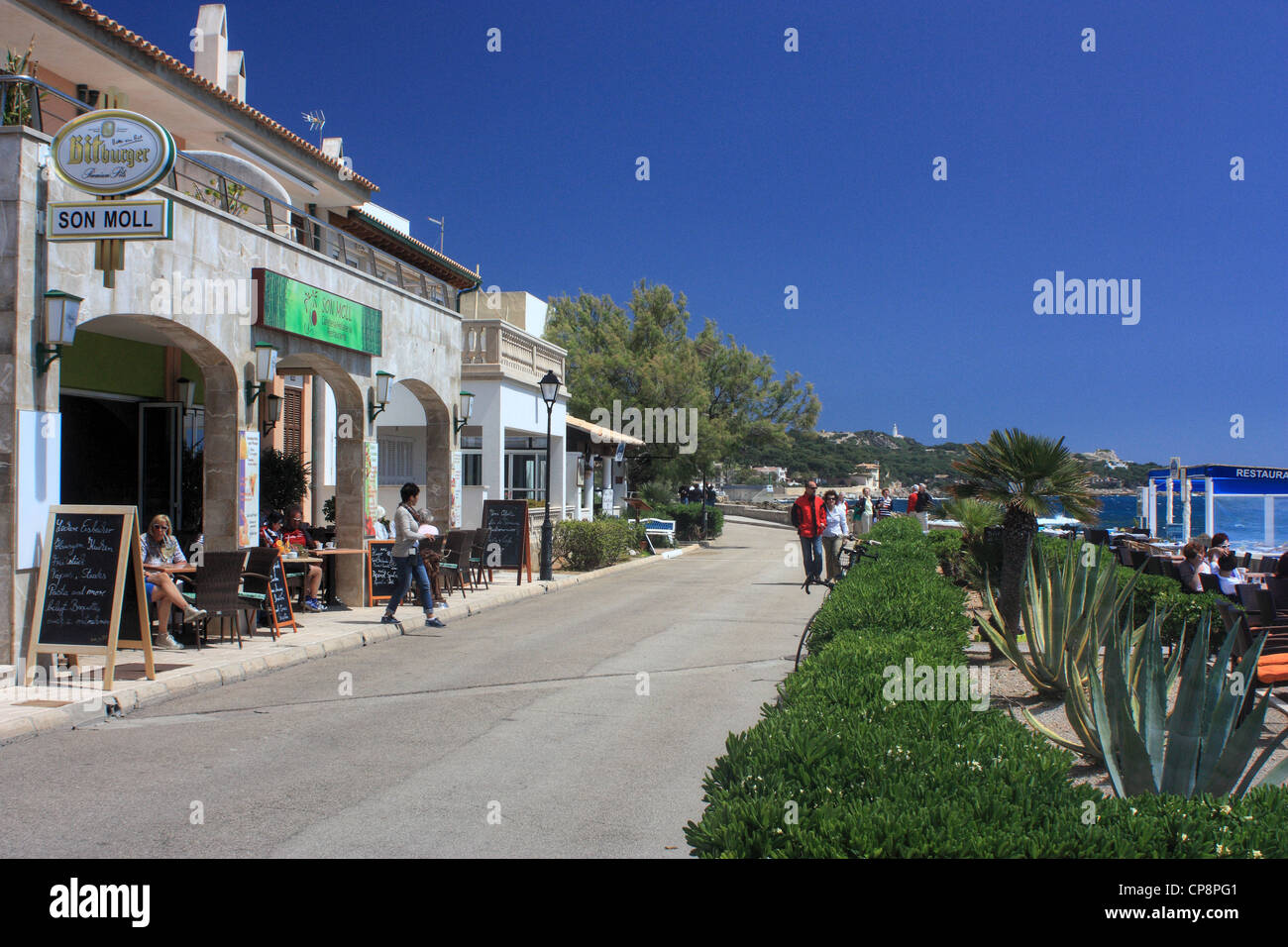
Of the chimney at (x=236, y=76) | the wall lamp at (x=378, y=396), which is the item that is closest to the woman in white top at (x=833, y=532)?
the wall lamp at (x=378, y=396)

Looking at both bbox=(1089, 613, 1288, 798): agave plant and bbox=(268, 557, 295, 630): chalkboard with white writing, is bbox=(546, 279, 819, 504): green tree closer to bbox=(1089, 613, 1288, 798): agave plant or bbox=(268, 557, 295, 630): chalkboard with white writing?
bbox=(268, 557, 295, 630): chalkboard with white writing

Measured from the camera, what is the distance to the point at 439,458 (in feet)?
61.4

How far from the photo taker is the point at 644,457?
43125mm

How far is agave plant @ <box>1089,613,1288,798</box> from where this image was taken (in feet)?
13.8

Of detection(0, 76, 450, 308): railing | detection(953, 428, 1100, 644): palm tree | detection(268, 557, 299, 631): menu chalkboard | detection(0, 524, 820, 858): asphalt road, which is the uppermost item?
detection(0, 76, 450, 308): railing

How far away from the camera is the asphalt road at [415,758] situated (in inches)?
201

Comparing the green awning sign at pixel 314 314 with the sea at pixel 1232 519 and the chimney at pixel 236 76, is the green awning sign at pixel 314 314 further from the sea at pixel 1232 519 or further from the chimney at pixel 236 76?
the sea at pixel 1232 519

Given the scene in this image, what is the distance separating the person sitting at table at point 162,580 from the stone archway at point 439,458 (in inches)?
287

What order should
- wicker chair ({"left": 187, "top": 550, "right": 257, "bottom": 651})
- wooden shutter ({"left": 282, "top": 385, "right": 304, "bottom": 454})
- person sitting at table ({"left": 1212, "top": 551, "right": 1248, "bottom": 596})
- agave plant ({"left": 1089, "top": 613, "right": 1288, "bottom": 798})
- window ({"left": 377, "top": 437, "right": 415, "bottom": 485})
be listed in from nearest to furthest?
agave plant ({"left": 1089, "top": 613, "right": 1288, "bottom": 798}) → wicker chair ({"left": 187, "top": 550, "right": 257, "bottom": 651}) → person sitting at table ({"left": 1212, "top": 551, "right": 1248, "bottom": 596}) → wooden shutter ({"left": 282, "top": 385, "right": 304, "bottom": 454}) → window ({"left": 377, "top": 437, "right": 415, "bottom": 485})

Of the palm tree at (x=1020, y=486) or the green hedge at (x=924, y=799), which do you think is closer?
the green hedge at (x=924, y=799)

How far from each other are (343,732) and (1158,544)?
21.4 meters

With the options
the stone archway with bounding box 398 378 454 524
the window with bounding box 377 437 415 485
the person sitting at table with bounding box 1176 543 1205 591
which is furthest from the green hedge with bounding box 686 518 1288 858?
the window with bounding box 377 437 415 485

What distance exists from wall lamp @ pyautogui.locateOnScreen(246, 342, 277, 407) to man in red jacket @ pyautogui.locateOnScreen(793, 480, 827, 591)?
27.9 ft
